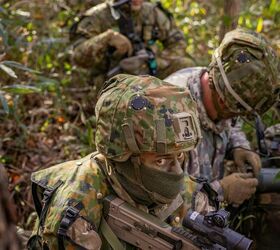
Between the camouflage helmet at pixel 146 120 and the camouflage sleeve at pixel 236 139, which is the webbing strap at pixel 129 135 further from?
the camouflage sleeve at pixel 236 139

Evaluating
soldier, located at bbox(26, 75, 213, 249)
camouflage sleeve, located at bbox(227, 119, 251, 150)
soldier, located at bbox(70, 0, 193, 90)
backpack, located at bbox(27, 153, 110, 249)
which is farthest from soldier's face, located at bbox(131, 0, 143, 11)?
backpack, located at bbox(27, 153, 110, 249)

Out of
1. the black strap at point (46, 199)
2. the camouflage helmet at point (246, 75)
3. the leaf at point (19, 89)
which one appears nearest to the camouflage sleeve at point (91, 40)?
the leaf at point (19, 89)

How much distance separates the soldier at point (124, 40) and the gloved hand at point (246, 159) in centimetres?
186

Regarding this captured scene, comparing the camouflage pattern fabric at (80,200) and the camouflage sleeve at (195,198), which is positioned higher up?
the camouflage pattern fabric at (80,200)

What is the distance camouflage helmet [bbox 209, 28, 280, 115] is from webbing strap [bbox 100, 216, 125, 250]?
3.84 ft

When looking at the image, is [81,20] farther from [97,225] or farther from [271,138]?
[97,225]

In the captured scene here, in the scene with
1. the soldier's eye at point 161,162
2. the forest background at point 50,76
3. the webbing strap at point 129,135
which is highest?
the webbing strap at point 129,135

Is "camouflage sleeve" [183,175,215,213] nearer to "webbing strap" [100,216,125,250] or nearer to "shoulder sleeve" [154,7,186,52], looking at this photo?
"webbing strap" [100,216,125,250]

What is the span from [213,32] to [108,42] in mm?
1740

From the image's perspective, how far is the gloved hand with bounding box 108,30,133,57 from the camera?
5113 mm

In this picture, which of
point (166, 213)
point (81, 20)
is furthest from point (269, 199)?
point (81, 20)

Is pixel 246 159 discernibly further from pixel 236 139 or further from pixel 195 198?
pixel 195 198

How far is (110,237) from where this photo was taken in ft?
7.89

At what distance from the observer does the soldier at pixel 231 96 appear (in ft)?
10.3
